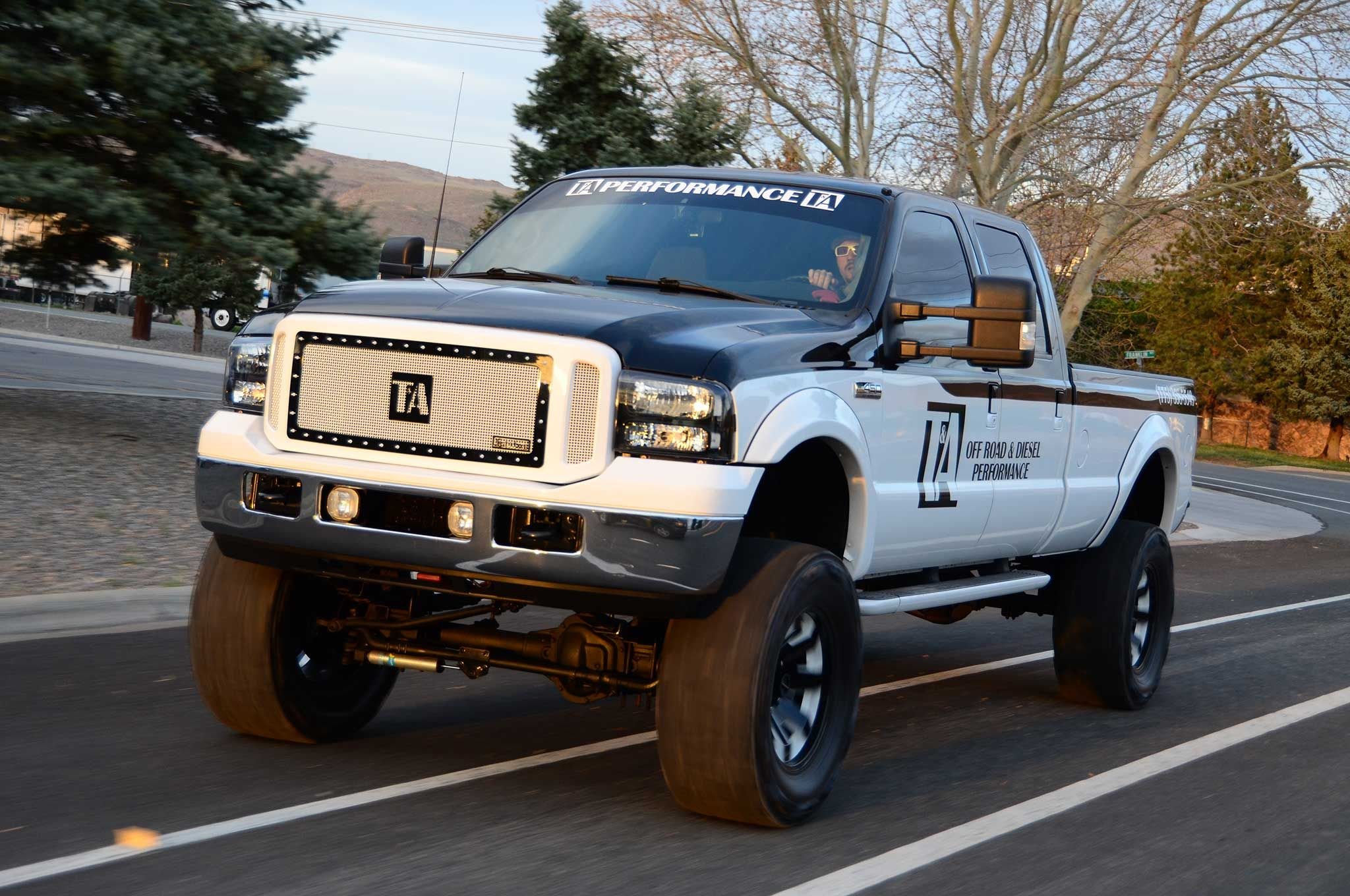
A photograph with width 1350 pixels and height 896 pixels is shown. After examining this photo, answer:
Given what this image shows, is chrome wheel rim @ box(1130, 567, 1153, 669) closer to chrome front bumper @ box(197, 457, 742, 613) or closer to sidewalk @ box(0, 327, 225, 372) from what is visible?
chrome front bumper @ box(197, 457, 742, 613)

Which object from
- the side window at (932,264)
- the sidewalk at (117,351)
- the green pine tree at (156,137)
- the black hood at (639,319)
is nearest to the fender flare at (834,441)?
the black hood at (639,319)

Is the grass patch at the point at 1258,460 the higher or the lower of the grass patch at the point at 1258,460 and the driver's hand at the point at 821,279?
the lower

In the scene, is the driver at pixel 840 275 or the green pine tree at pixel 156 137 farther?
the green pine tree at pixel 156 137

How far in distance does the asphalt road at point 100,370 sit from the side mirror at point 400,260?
10.3m

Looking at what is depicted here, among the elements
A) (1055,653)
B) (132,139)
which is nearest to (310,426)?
(1055,653)

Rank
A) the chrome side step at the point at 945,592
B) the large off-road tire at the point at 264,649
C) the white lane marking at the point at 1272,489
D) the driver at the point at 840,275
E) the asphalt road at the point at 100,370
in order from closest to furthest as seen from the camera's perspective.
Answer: the large off-road tire at the point at 264,649 → the chrome side step at the point at 945,592 → the driver at the point at 840,275 → the asphalt road at the point at 100,370 → the white lane marking at the point at 1272,489

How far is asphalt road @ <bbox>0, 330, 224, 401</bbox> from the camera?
17.2 meters

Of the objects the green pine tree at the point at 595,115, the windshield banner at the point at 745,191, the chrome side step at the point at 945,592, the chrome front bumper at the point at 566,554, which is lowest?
the chrome side step at the point at 945,592

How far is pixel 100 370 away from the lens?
70.1 ft

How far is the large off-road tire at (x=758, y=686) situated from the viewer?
15.2 ft

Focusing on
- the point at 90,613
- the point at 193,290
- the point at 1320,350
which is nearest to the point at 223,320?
the point at 193,290

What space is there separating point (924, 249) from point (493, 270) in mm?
1746

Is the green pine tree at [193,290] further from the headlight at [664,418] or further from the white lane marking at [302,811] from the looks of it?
the headlight at [664,418]

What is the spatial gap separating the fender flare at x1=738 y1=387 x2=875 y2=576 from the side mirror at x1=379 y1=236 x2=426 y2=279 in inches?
86.2
